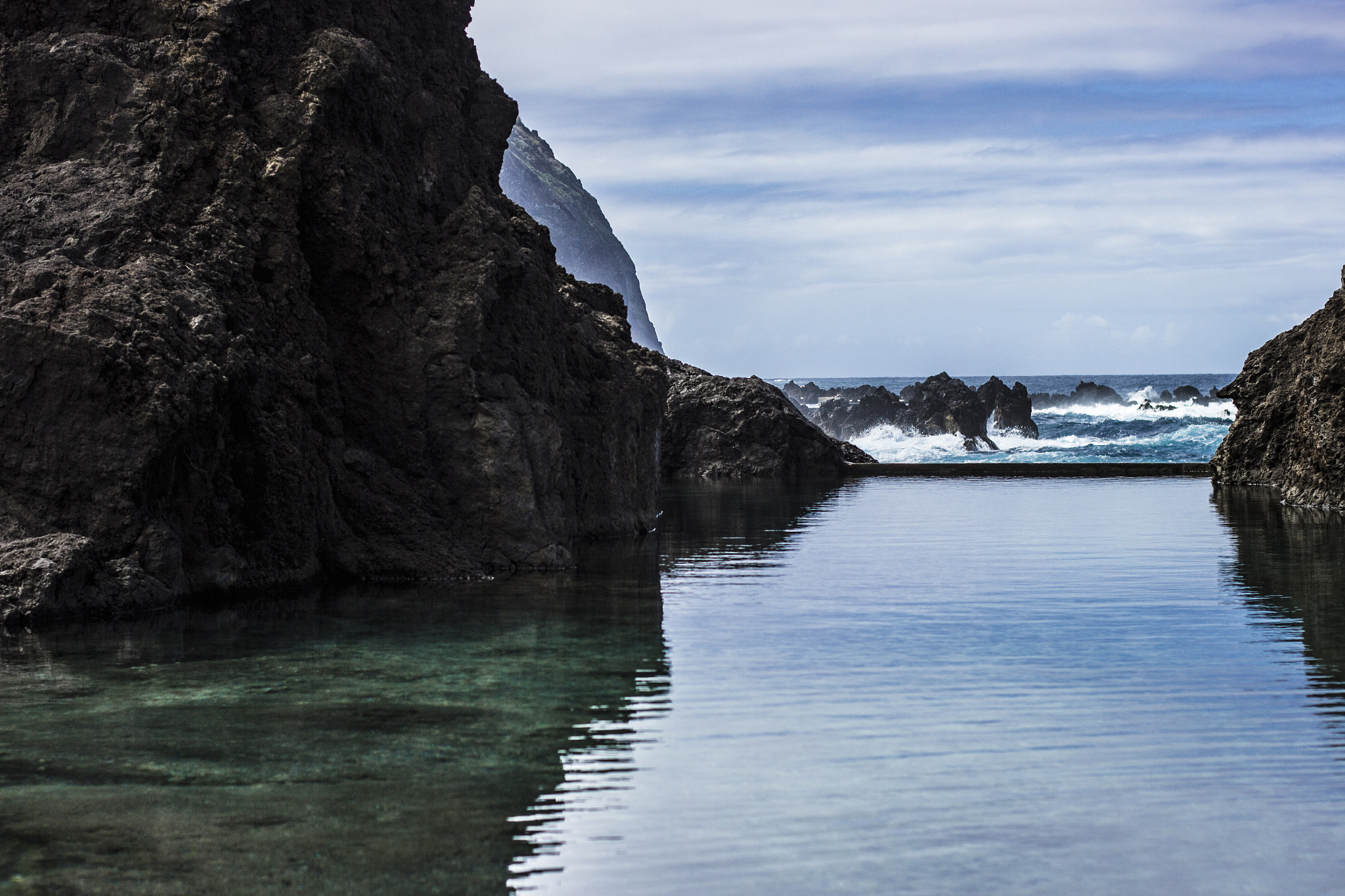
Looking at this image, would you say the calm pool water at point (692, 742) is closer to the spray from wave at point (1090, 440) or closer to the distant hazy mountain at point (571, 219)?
the spray from wave at point (1090, 440)

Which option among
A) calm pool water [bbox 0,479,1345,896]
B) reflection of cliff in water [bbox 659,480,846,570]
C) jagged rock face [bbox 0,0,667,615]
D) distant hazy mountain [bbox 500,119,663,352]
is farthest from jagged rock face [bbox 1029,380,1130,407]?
calm pool water [bbox 0,479,1345,896]

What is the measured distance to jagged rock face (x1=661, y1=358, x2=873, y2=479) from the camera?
144 feet

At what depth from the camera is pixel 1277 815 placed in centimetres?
608

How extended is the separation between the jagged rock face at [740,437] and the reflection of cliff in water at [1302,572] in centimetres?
1855

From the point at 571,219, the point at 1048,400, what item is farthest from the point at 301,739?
the point at 571,219

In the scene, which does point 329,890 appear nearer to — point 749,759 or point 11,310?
point 749,759

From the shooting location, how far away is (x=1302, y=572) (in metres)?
15.6

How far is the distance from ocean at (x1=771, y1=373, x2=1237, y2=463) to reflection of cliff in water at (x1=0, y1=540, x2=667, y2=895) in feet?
116

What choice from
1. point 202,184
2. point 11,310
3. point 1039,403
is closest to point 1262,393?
point 202,184

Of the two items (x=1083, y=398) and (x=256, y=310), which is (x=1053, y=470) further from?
(x=1083, y=398)

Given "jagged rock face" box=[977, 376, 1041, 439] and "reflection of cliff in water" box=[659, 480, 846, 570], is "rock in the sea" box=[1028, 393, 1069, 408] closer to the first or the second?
"jagged rock face" box=[977, 376, 1041, 439]

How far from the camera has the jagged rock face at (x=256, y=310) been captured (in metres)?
12.1

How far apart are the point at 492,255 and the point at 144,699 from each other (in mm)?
9348

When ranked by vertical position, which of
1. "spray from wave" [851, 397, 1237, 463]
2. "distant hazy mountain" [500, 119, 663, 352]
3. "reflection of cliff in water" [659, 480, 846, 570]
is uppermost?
"distant hazy mountain" [500, 119, 663, 352]
